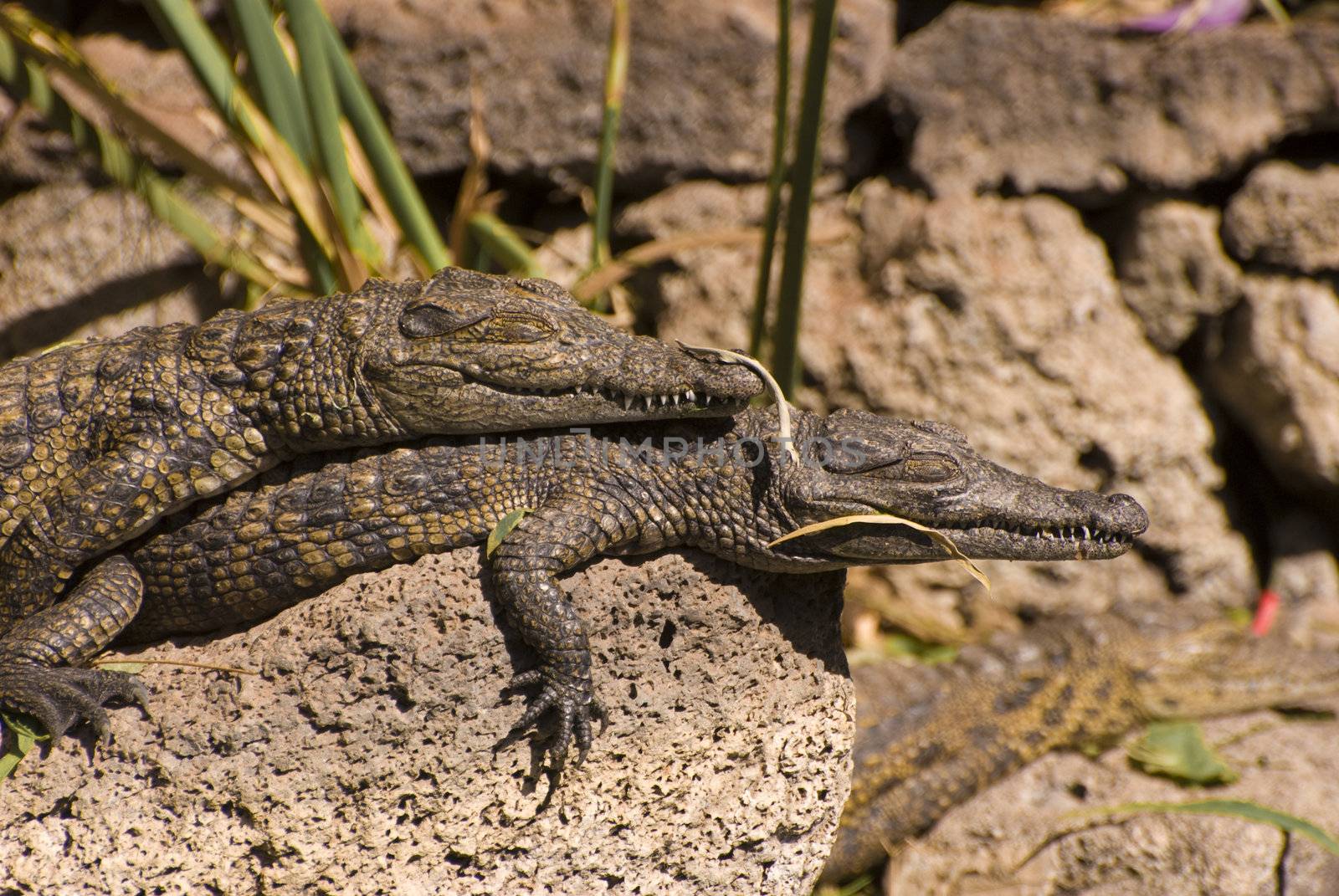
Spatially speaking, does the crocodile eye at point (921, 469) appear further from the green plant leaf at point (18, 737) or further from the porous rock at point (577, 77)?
the porous rock at point (577, 77)

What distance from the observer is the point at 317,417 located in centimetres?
252

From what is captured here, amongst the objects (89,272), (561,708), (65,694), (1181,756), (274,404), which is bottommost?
(1181,756)

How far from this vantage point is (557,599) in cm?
242

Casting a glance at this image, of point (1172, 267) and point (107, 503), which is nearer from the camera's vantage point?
point (107, 503)

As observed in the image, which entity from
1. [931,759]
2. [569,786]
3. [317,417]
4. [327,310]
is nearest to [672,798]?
[569,786]

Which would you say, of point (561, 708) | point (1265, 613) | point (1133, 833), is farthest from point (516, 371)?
point (1265, 613)

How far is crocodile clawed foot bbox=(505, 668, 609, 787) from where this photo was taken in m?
2.45

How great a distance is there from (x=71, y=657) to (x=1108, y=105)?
15.3 ft

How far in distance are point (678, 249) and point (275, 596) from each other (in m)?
2.35

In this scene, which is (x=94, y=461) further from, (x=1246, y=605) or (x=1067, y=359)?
(x=1246, y=605)

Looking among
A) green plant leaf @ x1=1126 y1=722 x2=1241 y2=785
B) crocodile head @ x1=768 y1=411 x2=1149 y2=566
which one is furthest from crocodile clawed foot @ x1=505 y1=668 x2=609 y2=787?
green plant leaf @ x1=1126 y1=722 x2=1241 y2=785

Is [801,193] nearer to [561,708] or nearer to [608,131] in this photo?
[608,131]

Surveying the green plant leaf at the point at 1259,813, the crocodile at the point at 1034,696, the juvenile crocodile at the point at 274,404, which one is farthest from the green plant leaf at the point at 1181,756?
the juvenile crocodile at the point at 274,404

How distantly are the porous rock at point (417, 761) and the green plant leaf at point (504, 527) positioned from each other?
85mm
